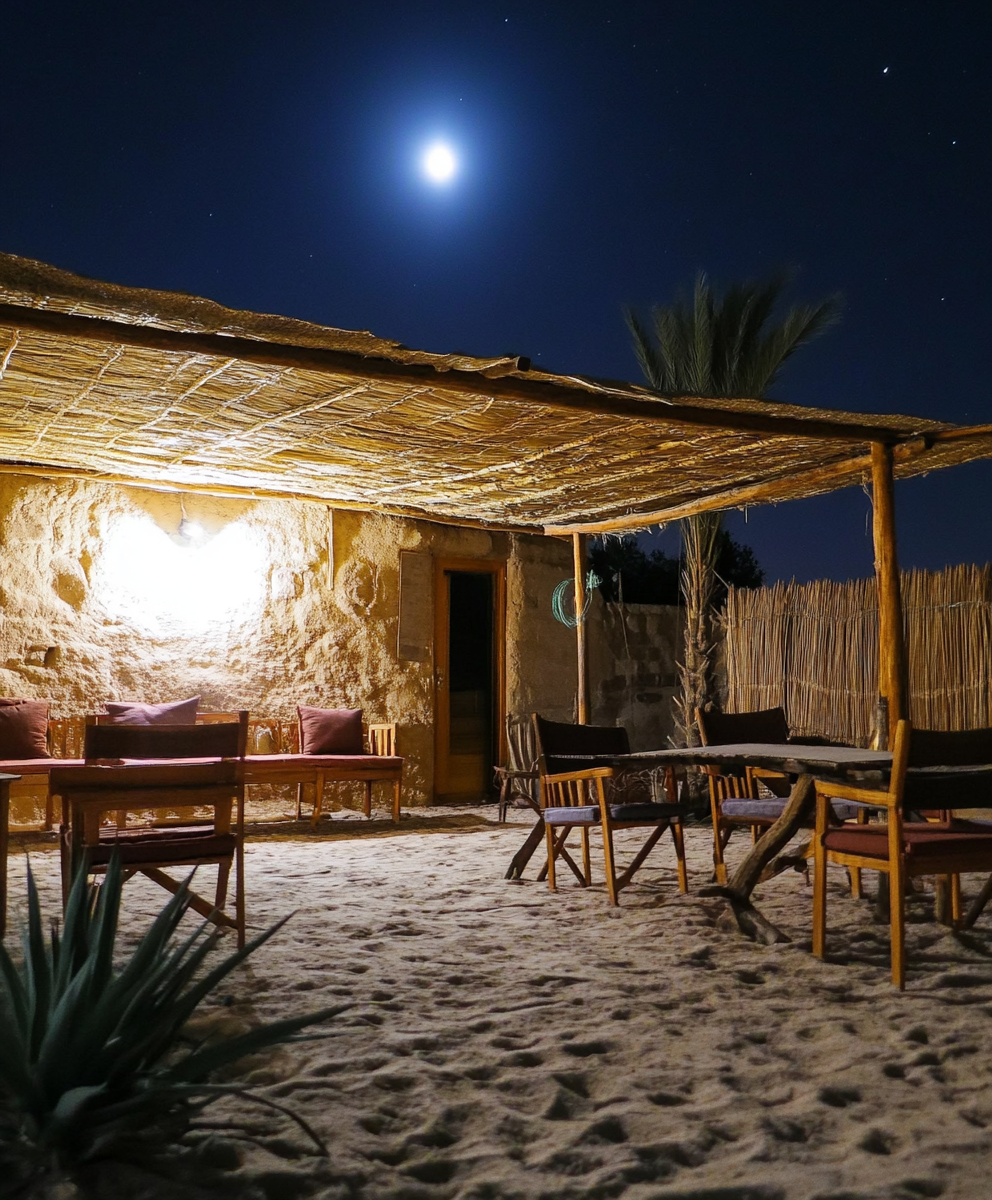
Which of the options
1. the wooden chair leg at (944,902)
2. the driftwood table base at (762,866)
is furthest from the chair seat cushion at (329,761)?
the wooden chair leg at (944,902)

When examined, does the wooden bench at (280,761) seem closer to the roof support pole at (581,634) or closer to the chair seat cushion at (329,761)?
the chair seat cushion at (329,761)

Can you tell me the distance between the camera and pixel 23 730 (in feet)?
23.8

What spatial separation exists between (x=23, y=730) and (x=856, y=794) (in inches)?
220

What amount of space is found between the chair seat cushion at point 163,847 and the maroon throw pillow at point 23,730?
11.4 feet

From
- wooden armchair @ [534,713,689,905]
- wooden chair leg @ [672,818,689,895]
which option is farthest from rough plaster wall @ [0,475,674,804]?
wooden chair leg @ [672,818,689,895]

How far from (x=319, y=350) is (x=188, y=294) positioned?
71 cm

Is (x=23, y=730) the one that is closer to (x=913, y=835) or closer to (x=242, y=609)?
(x=242, y=609)

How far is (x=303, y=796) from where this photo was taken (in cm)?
871

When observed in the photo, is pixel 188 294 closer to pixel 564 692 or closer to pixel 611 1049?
pixel 611 1049

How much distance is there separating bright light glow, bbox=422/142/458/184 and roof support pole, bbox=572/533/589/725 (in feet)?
48.7

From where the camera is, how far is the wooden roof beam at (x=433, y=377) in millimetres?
4289

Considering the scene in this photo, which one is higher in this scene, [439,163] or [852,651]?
[439,163]

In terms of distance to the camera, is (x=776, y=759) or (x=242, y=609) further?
(x=242, y=609)

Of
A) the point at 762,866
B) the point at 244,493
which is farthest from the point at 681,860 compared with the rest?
the point at 244,493
